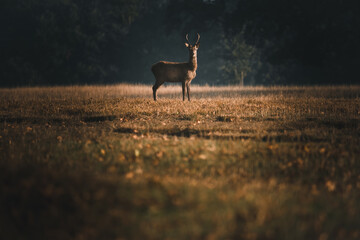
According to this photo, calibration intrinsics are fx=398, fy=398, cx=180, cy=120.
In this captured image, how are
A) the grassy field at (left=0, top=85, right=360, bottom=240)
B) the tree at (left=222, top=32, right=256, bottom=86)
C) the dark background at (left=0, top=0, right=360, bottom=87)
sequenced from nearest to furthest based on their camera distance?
the grassy field at (left=0, top=85, right=360, bottom=240)
the dark background at (left=0, top=0, right=360, bottom=87)
the tree at (left=222, top=32, right=256, bottom=86)

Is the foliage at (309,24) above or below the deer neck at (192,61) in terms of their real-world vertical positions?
above

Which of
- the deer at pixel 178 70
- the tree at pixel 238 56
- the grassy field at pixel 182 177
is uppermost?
the tree at pixel 238 56

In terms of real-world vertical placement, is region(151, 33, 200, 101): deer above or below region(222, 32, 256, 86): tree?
below

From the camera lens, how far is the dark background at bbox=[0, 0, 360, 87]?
1292 inches

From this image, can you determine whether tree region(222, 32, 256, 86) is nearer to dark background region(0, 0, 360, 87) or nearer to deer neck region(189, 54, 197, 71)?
dark background region(0, 0, 360, 87)

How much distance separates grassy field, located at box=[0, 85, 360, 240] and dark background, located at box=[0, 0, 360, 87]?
22.3 metres

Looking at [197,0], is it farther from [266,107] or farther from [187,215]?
[187,215]

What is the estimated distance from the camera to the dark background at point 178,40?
32812 millimetres

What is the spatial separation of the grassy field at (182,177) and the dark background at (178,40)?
22.3 m

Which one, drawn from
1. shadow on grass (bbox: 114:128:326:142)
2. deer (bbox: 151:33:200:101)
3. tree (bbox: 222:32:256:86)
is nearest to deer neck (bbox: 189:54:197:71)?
deer (bbox: 151:33:200:101)

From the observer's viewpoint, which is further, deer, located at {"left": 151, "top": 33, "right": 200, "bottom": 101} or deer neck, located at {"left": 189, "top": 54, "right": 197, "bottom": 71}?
deer, located at {"left": 151, "top": 33, "right": 200, "bottom": 101}

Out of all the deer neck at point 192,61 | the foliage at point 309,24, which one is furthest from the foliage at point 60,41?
the deer neck at point 192,61

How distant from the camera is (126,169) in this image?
6750mm

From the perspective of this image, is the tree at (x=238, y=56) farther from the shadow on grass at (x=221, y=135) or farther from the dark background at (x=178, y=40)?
the shadow on grass at (x=221, y=135)
